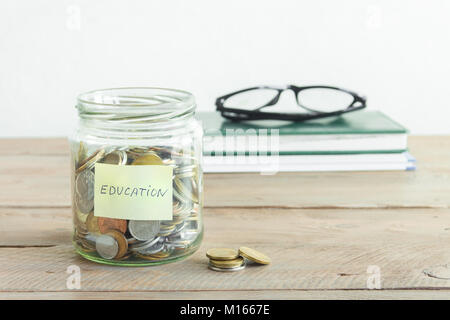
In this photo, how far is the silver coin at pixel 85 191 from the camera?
2.07 feet

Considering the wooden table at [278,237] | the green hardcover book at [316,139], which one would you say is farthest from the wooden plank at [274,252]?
the green hardcover book at [316,139]

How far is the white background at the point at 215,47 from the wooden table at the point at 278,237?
0.40m

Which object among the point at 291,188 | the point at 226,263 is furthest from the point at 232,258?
the point at 291,188

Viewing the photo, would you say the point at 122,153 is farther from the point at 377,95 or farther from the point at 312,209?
the point at 377,95

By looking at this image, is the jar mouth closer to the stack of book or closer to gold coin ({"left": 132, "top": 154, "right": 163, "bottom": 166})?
gold coin ({"left": 132, "top": 154, "right": 163, "bottom": 166})

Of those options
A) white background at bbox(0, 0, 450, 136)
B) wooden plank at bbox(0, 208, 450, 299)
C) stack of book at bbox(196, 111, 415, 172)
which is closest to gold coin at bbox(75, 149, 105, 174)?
wooden plank at bbox(0, 208, 450, 299)

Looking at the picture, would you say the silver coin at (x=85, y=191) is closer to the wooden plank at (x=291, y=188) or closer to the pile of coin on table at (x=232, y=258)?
the pile of coin on table at (x=232, y=258)

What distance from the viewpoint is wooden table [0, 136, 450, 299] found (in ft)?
1.93

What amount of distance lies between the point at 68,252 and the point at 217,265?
0.58 ft

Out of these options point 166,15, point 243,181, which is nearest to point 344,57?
point 166,15

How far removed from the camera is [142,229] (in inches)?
24.0

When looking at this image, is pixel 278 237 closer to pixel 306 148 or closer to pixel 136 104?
pixel 136 104

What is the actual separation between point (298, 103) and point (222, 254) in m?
0.57

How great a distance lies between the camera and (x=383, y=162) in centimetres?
105
